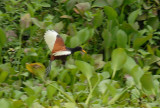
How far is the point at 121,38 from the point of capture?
3988 mm

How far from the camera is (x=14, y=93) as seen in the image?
10.7 feet

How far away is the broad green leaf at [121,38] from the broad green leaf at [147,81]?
90cm

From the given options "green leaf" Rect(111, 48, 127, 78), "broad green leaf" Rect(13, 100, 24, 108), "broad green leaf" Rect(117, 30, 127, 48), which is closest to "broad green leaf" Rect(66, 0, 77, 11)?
"broad green leaf" Rect(117, 30, 127, 48)

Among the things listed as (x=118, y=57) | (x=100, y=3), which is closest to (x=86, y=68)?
(x=118, y=57)

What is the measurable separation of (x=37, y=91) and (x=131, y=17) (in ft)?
4.86

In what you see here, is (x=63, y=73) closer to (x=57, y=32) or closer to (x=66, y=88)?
(x=66, y=88)

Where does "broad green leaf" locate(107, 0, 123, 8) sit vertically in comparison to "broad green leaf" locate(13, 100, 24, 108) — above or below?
above

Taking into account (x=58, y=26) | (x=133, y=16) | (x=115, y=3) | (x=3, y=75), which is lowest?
(x=3, y=75)

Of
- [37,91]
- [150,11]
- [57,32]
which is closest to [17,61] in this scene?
[57,32]

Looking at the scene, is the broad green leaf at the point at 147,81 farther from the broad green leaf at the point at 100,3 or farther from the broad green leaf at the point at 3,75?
the broad green leaf at the point at 100,3

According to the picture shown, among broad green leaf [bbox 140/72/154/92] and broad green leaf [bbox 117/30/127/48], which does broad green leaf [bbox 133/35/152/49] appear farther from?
broad green leaf [bbox 140/72/154/92]

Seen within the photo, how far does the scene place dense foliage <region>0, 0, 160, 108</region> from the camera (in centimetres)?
317

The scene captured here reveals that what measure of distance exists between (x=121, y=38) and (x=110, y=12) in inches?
12.3

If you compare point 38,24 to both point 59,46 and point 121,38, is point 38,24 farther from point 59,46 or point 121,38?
point 121,38
